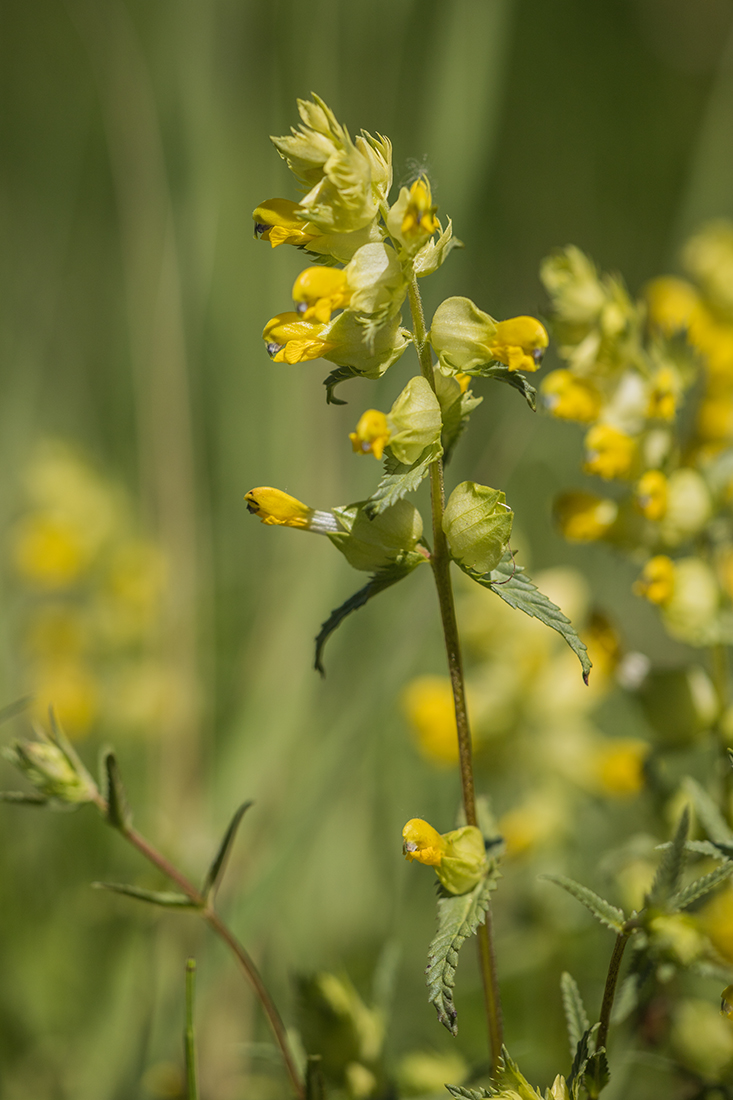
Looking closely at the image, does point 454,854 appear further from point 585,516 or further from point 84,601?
point 84,601

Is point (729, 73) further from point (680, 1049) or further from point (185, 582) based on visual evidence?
point (680, 1049)

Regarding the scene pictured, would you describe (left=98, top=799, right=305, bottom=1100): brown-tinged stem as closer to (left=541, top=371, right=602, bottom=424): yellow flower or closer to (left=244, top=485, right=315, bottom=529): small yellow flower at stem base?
(left=244, top=485, right=315, bottom=529): small yellow flower at stem base

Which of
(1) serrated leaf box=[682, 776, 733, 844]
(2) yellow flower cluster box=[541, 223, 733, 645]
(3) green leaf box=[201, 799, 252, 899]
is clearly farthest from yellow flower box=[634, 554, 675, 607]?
(3) green leaf box=[201, 799, 252, 899]

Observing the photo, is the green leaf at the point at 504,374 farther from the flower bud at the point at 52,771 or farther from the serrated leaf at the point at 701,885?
the flower bud at the point at 52,771

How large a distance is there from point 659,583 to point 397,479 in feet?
1.40

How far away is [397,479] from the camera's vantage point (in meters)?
0.55

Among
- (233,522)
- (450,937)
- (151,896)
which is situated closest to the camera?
(450,937)

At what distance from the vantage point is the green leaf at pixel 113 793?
64cm

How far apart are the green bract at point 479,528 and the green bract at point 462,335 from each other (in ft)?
0.27

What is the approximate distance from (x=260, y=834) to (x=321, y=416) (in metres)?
0.98

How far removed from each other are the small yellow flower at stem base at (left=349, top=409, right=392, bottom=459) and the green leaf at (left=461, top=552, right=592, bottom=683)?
10cm

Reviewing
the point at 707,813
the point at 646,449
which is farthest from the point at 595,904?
the point at 646,449

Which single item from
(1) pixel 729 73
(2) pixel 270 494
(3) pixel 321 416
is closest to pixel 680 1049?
(2) pixel 270 494

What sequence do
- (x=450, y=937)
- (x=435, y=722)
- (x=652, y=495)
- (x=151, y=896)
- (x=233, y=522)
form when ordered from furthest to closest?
1. (x=233, y=522)
2. (x=435, y=722)
3. (x=652, y=495)
4. (x=151, y=896)
5. (x=450, y=937)
